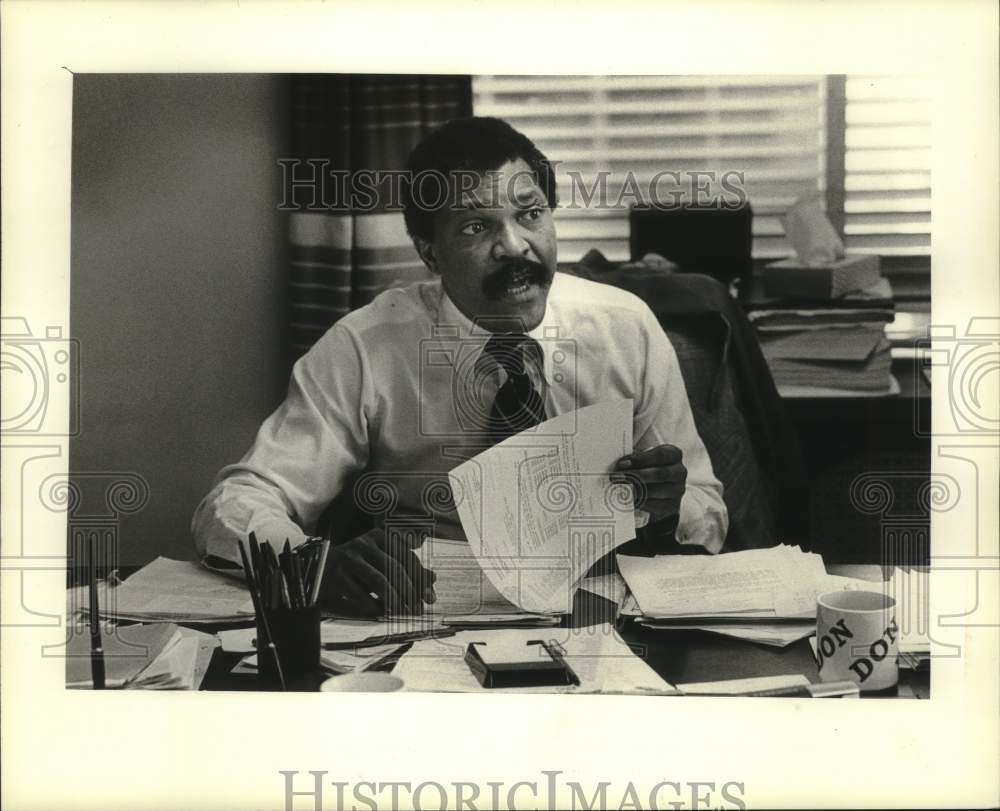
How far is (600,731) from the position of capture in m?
1.54

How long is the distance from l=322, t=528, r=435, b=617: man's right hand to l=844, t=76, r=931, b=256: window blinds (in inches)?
27.5

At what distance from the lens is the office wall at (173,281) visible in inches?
62.1

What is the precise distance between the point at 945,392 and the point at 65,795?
124 cm

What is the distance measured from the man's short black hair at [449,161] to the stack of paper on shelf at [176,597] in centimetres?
52

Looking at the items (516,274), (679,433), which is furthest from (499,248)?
(679,433)

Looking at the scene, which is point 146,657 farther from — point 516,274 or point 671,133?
point 671,133

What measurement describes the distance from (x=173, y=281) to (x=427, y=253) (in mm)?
336

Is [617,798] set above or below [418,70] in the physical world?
below

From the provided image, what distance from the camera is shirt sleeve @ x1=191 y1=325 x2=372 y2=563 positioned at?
1.59 meters

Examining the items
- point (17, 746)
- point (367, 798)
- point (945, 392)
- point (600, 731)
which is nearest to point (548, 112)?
point (945, 392)

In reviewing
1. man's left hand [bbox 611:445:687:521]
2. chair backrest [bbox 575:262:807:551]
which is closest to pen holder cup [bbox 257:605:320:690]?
man's left hand [bbox 611:445:687:521]

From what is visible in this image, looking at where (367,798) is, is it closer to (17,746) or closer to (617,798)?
(617,798)

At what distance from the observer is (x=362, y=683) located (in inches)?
59.8

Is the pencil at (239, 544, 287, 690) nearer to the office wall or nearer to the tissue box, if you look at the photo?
the office wall
